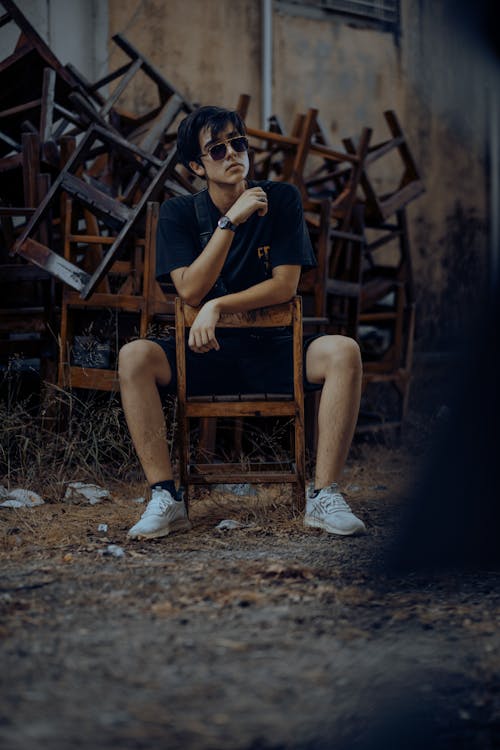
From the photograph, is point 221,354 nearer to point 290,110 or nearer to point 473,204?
point 290,110

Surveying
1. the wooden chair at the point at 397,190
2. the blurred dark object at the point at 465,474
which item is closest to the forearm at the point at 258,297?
the blurred dark object at the point at 465,474

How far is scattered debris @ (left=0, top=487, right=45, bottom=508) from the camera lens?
3.62 m

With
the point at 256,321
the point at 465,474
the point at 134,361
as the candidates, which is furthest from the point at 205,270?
the point at 465,474

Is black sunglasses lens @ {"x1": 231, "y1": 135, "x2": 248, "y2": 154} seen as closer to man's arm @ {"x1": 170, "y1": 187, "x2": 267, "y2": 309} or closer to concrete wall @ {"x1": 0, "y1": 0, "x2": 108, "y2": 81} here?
man's arm @ {"x1": 170, "y1": 187, "x2": 267, "y2": 309}

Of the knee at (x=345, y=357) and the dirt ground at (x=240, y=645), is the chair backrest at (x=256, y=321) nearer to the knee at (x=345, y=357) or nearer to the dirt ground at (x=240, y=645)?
the knee at (x=345, y=357)

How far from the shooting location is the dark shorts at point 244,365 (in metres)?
3.27

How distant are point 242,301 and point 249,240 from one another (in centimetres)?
33

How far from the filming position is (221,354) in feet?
10.8

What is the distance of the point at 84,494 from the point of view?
12.6ft

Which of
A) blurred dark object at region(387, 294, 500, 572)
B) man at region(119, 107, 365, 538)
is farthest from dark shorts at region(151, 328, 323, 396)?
blurred dark object at region(387, 294, 500, 572)

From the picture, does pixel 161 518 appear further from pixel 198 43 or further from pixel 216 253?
pixel 198 43

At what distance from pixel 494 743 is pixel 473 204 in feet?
28.7

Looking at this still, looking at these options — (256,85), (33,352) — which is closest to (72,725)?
(33,352)

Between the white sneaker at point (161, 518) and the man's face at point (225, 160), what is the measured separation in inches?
50.6
